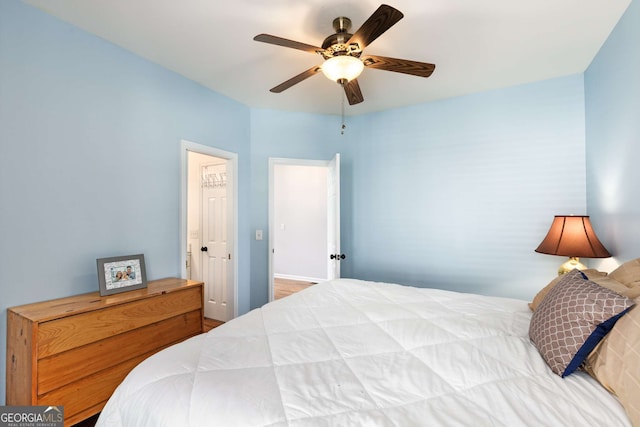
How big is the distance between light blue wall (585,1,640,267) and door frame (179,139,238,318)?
319cm

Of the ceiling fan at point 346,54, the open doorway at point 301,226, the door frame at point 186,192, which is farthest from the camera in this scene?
the open doorway at point 301,226

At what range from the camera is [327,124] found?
3.69 m

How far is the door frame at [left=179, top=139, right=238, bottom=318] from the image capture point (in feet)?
8.67

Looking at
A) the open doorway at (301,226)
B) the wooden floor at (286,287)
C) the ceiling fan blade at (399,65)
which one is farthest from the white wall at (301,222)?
the ceiling fan blade at (399,65)

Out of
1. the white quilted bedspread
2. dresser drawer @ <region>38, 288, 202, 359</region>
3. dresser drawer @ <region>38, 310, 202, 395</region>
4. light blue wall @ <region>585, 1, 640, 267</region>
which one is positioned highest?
light blue wall @ <region>585, 1, 640, 267</region>

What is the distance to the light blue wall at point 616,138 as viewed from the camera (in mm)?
1739

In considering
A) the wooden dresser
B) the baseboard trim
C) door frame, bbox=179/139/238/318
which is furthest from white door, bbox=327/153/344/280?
the baseboard trim

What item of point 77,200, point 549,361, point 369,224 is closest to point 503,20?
point 549,361

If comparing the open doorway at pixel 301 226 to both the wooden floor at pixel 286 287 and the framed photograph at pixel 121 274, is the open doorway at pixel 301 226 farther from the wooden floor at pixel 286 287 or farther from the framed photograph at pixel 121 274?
the framed photograph at pixel 121 274

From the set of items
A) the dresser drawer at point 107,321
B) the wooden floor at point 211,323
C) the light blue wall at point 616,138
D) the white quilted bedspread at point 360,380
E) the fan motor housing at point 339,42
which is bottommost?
the wooden floor at point 211,323

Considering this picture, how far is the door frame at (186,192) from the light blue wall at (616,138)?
10.5 ft

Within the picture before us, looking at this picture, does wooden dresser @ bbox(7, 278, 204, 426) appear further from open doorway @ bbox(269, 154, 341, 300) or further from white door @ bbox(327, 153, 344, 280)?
open doorway @ bbox(269, 154, 341, 300)

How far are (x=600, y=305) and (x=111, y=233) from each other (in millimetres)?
2762

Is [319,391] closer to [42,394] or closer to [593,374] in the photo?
[593,374]
